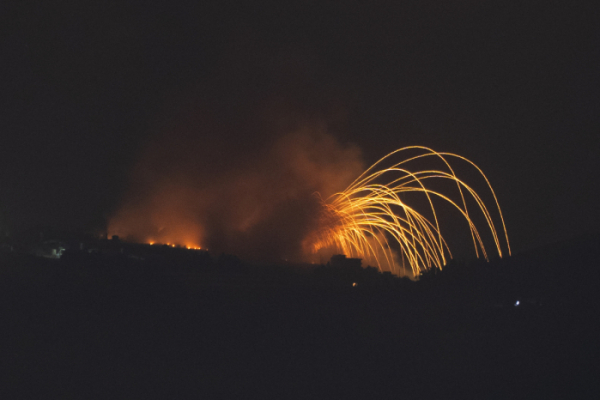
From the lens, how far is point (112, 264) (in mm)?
19438

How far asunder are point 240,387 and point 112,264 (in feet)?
45.4

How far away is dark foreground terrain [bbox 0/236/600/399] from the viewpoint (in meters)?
7.79

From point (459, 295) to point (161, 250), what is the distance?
21625 mm

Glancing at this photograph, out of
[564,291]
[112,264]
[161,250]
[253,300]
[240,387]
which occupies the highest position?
[161,250]

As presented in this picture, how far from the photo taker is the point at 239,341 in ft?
32.1

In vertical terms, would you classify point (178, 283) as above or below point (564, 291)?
above

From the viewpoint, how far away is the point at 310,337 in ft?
34.0

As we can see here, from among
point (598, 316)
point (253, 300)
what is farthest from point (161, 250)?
point (598, 316)

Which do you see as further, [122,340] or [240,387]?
[122,340]

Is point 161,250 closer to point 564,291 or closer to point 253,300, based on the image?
point 253,300

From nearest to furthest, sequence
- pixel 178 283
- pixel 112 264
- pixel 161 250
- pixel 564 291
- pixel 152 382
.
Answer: pixel 152 382 → pixel 564 291 → pixel 178 283 → pixel 112 264 → pixel 161 250

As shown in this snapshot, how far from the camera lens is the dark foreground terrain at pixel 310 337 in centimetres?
779

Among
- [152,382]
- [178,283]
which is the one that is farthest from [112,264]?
[152,382]

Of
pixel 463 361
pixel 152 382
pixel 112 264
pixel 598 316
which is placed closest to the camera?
pixel 152 382
